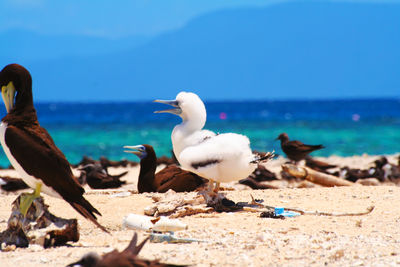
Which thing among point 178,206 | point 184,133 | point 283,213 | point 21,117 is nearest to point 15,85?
point 21,117

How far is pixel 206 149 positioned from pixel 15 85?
2340 mm

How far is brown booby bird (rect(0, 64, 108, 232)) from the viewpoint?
543cm

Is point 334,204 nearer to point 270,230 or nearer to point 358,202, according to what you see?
point 358,202

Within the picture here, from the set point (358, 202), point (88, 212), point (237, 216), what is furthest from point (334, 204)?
point (88, 212)

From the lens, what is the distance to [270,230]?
239 inches

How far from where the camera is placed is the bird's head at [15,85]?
561cm

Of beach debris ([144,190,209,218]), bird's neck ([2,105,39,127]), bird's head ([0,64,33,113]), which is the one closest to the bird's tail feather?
bird's neck ([2,105,39,127])

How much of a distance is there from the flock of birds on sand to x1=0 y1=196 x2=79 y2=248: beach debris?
95mm

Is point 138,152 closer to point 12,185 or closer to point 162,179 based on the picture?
point 162,179

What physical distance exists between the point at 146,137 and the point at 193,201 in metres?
26.9

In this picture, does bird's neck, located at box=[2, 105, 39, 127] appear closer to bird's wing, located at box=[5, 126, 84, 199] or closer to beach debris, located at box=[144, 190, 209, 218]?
bird's wing, located at box=[5, 126, 84, 199]

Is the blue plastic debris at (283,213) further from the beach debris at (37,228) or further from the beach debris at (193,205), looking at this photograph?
the beach debris at (37,228)

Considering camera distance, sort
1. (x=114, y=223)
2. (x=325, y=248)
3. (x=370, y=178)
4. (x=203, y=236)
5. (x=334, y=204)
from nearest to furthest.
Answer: (x=325, y=248) < (x=203, y=236) < (x=114, y=223) < (x=334, y=204) < (x=370, y=178)

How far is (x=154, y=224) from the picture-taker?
6.13 meters
